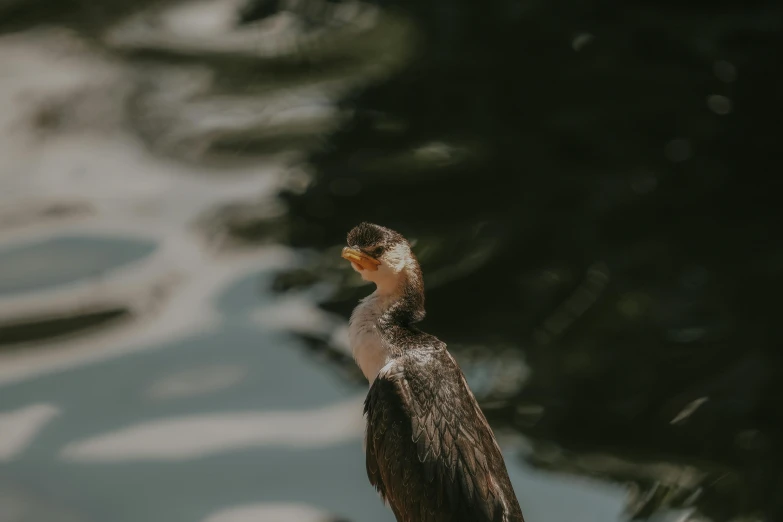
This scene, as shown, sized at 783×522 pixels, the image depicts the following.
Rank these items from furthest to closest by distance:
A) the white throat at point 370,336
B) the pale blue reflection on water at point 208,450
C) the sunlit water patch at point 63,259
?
the sunlit water patch at point 63,259, the pale blue reflection on water at point 208,450, the white throat at point 370,336

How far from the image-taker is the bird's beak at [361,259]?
4555mm

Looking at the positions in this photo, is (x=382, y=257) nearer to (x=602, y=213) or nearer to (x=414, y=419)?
(x=414, y=419)

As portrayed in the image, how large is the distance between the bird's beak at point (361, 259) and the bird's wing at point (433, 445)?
0.40 metres

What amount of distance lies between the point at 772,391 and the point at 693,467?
844 millimetres

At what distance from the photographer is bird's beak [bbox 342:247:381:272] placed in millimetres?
4555

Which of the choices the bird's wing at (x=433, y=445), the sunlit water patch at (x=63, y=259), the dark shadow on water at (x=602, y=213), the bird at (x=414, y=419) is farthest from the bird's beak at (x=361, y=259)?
the sunlit water patch at (x=63, y=259)

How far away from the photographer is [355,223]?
312 inches

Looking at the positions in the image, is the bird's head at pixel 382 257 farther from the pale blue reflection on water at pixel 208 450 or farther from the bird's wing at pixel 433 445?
the pale blue reflection on water at pixel 208 450

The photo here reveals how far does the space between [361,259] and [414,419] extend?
0.67m

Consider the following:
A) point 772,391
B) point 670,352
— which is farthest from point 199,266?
point 772,391

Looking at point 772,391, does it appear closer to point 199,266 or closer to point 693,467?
point 693,467

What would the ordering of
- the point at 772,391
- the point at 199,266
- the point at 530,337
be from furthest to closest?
the point at 199,266, the point at 530,337, the point at 772,391

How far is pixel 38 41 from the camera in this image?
31.4 ft

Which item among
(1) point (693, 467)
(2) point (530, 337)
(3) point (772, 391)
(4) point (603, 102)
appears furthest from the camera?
(4) point (603, 102)
